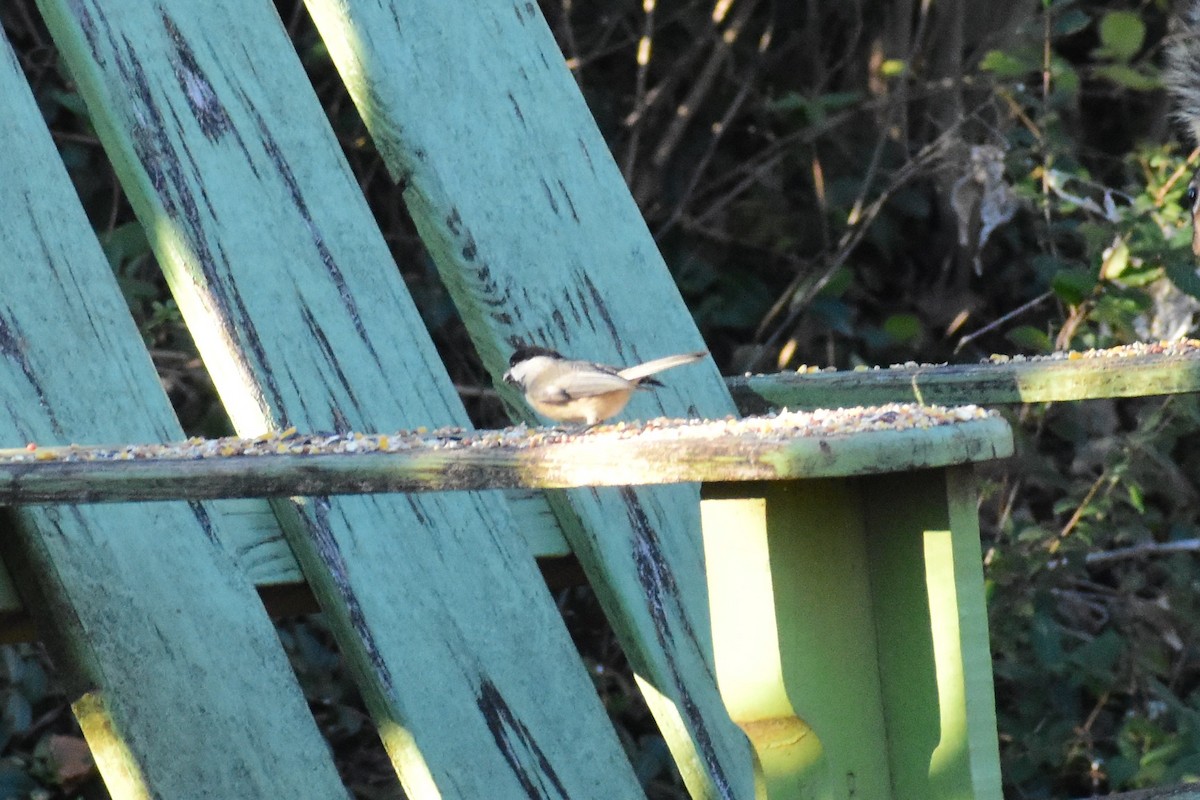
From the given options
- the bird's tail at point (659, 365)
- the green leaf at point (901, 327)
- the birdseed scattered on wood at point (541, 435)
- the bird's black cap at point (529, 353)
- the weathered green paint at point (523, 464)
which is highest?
the green leaf at point (901, 327)

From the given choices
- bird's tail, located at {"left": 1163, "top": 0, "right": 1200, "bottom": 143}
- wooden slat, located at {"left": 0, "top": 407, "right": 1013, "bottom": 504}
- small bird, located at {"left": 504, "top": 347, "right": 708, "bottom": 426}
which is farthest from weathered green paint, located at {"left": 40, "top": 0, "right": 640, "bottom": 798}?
bird's tail, located at {"left": 1163, "top": 0, "right": 1200, "bottom": 143}

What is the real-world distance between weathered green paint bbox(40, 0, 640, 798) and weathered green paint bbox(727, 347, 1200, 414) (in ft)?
1.25

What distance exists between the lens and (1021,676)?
9.99 feet

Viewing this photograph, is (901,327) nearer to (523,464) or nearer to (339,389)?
(339,389)

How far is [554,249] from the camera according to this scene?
191cm

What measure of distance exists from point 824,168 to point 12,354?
111 inches

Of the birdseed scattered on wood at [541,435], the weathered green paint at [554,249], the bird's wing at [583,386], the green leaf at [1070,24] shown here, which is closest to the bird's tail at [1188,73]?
the green leaf at [1070,24]

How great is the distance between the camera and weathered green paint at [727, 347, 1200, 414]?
1.61 meters

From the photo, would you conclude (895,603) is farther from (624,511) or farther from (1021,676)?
(1021,676)

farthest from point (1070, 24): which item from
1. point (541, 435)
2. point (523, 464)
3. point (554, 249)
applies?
point (523, 464)

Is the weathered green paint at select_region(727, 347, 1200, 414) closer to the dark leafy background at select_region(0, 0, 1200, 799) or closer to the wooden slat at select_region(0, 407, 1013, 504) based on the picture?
the wooden slat at select_region(0, 407, 1013, 504)

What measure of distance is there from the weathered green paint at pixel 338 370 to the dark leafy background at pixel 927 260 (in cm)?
87

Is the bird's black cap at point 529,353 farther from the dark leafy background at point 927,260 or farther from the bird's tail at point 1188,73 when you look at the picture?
the bird's tail at point 1188,73

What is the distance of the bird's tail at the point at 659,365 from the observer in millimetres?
1433
